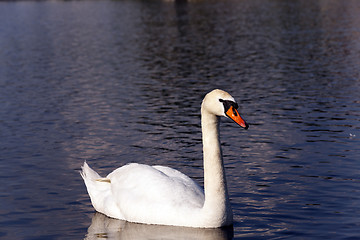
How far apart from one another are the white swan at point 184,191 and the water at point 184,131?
12.0 inches

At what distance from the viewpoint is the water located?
12.4 m

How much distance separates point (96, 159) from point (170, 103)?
29.8ft

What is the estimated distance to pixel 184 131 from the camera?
20766 mm

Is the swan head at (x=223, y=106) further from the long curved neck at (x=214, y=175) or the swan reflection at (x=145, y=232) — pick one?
the swan reflection at (x=145, y=232)

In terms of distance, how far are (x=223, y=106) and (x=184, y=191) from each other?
1.74 metres

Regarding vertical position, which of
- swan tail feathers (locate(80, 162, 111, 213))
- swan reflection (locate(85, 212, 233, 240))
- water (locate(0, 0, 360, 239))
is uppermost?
swan tail feathers (locate(80, 162, 111, 213))

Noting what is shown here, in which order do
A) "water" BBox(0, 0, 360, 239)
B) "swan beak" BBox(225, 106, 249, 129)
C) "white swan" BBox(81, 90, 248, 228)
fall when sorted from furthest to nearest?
"water" BBox(0, 0, 360, 239) < "white swan" BBox(81, 90, 248, 228) < "swan beak" BBox(225, 106, 249, 129)

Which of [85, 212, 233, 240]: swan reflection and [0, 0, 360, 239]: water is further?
[0, 0, 360, 239]: water

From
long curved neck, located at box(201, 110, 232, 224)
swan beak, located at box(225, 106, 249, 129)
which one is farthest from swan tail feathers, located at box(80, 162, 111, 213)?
swan beak, located at box(225, 106, 249, 129)

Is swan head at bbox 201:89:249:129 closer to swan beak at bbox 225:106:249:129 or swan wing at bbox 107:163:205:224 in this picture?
swan beak at bbox 225:106:249:129

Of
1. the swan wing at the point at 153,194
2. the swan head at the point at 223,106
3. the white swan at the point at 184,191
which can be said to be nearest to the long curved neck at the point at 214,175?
the white swan at the point at 184,191

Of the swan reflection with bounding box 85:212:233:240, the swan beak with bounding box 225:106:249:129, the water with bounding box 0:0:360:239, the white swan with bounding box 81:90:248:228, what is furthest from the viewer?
the water with bounding box 0:0:360:239

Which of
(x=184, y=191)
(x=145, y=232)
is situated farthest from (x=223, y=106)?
(x=145, y=232)

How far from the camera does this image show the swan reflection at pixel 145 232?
36.2 ft
